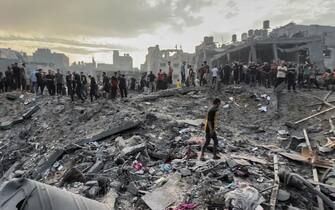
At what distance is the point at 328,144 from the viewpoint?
1334 cm

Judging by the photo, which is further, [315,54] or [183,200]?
[315,54]

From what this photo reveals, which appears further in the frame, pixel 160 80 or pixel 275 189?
pixel 160 80

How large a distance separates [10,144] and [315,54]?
19.8 m

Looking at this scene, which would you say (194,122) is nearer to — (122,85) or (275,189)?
(122,85)

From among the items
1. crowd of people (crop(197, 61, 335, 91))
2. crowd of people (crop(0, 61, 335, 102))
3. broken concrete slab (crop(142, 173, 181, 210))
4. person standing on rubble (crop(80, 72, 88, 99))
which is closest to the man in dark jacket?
crowd of people (crop(0, 61, 335, 102))

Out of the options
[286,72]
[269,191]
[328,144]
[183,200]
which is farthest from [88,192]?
[286,72]

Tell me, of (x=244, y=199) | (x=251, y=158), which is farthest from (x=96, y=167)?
(x=244, y=199)

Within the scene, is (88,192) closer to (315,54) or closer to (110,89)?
(110,89)

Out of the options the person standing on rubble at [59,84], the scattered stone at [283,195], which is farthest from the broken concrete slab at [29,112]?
the scattered stone at [283,195]

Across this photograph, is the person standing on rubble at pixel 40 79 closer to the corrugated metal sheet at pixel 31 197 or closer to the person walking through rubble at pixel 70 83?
the person walking through rubble at pixel 70 83

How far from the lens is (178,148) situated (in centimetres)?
1140

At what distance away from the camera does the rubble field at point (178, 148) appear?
28.5 ft

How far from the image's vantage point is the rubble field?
867 centimetres

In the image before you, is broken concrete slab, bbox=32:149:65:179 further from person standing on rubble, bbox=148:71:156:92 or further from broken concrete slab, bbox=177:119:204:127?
person standing on rubble, bbox=148:71:156:92
